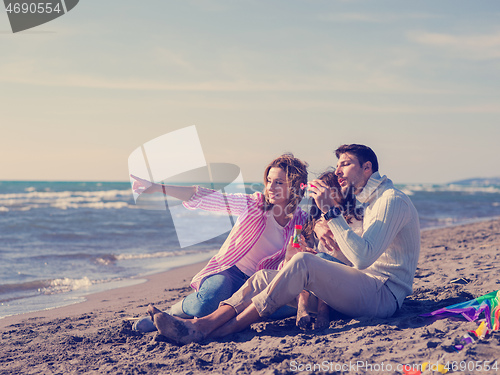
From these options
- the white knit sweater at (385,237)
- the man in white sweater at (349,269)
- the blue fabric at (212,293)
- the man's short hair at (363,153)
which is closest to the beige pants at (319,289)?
the man in white sweater at (349,269)

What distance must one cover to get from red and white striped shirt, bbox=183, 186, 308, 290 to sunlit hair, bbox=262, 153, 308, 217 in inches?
2.2

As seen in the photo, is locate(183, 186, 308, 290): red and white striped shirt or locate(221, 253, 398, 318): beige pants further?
locate(183, 186, 308, 290): red and white striped shirt

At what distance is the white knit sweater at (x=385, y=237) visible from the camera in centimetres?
309

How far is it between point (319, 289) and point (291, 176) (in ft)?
3.18

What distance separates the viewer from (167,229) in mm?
13250

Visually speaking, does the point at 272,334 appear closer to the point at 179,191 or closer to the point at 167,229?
the point at 179,191

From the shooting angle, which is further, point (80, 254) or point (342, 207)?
point (80, 254)

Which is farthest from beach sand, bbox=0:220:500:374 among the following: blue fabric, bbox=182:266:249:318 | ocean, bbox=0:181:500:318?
ocean, bbox=0:181:500:318

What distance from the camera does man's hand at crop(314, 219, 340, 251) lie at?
359 centimetres

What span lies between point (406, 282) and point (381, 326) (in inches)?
15.6

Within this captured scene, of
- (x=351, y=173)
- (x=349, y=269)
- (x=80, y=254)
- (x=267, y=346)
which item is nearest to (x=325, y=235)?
(x=349, y=269)

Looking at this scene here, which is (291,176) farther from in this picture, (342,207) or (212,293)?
(212,293)

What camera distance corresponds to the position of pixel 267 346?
321cm

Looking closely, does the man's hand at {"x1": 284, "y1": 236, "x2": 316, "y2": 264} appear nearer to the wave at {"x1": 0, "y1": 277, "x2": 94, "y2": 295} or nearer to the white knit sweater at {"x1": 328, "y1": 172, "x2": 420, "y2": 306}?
the white knit sweater at {"x1": 328, "y1": 172, "x2": 420, "y2": 306}
